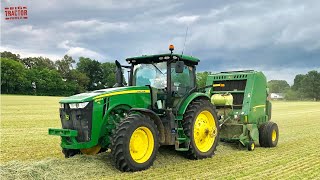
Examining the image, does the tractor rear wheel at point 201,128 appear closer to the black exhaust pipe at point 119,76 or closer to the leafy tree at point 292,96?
the black exhaust pipe at point 119,76

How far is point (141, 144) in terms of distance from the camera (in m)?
7.55

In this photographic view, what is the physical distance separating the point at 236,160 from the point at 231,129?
2.08 m

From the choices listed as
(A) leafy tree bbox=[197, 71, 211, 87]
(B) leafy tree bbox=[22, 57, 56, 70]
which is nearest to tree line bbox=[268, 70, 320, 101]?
(B) leafy tree bbox=[22, 57, 56, 70]

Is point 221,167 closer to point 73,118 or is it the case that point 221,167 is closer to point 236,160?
point 236,160

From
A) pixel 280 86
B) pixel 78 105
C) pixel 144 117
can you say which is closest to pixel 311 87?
pixel 280 86

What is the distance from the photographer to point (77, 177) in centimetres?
685

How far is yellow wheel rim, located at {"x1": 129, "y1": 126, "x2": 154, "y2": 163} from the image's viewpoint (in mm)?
7371

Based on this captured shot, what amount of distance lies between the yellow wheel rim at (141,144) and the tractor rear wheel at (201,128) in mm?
1314

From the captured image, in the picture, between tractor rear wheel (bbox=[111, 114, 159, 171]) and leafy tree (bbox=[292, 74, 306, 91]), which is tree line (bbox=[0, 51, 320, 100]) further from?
leafy tree (bbox=[292, 74, 306, 91])

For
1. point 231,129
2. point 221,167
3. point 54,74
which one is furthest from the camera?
point 54,74

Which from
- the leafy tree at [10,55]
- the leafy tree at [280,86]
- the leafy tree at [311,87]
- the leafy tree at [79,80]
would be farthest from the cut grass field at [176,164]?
the leafy tree at [280,86]

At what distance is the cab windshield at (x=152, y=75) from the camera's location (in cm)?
870

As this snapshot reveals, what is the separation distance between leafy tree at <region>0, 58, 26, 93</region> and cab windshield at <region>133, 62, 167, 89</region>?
57866 mm

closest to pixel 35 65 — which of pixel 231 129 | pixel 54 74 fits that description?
pixel 54 74
